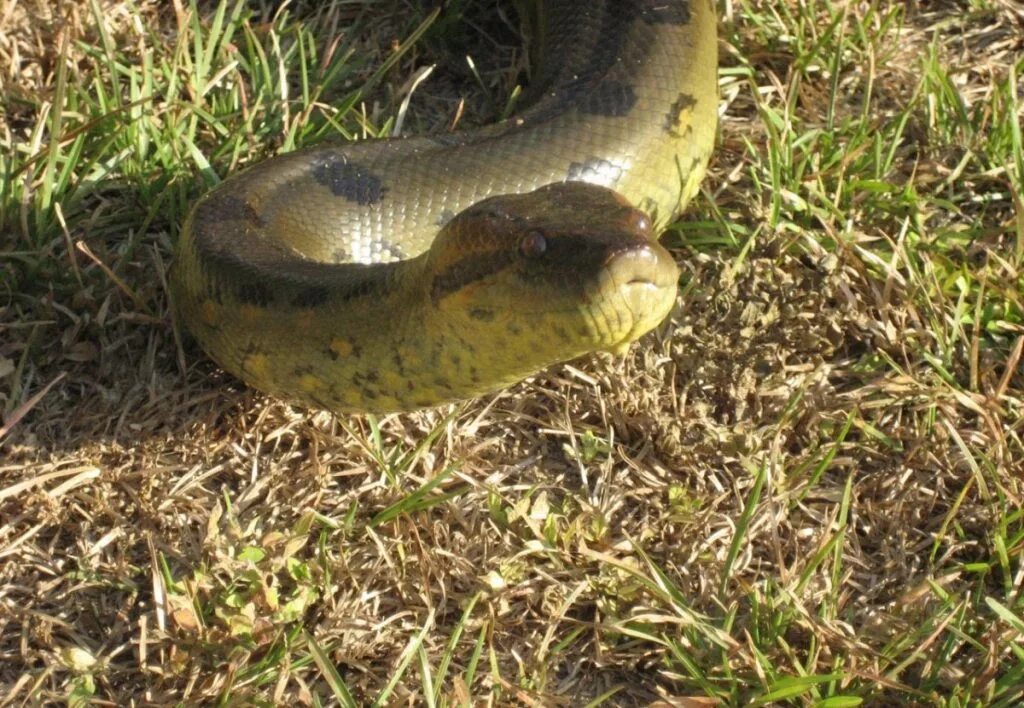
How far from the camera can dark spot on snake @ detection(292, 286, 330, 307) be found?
3.76 meters

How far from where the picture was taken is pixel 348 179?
435cm

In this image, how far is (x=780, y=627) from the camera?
3.56 m

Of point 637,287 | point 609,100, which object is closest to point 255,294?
point 637,287

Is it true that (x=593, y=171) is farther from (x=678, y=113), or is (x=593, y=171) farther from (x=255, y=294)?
(x=255, y=294)

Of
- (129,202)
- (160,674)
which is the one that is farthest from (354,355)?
(129,202)

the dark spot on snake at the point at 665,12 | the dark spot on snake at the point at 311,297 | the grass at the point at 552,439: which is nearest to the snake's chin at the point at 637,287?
the grass at the point at 552,439

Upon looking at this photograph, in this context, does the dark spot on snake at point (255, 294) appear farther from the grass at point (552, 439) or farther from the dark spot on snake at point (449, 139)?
the dark spot on snake at point (449, 139)

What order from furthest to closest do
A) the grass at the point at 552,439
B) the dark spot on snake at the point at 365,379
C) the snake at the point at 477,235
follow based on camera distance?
the dark spot on snake at the point at 365,379
the grass at the point at 552,439
the snake at the point at 477,235

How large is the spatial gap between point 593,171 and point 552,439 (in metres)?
0.91

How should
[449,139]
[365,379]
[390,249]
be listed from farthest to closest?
[449,139]
[390,249]
[365,379]

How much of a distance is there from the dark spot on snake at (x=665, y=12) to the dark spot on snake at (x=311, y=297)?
1.72 metres

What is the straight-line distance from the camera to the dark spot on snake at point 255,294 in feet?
12.5

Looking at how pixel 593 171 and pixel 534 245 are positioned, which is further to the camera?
pixel 593 171

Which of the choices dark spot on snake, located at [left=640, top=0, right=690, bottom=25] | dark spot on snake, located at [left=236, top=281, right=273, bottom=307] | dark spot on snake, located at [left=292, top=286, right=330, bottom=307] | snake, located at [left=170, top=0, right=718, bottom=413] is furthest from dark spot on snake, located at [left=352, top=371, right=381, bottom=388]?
dark spot on snake, located at [left=640, top=0, right=690, bottom=25]
